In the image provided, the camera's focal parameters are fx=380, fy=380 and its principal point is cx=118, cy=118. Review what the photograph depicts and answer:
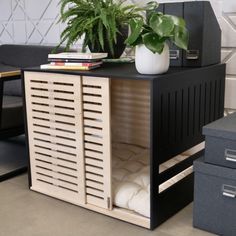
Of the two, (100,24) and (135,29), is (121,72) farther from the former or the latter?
(100,24)

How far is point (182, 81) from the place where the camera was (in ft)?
5.49

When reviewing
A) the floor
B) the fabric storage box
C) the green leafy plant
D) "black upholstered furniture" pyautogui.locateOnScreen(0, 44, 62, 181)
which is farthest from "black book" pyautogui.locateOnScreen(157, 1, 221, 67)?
"black upholstered furniture" pyautogui.locateOnScreen(0, 44, 62, 181)

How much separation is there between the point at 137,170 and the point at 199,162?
1.46 ft

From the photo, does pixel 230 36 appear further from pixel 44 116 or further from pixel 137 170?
pixel 44 116

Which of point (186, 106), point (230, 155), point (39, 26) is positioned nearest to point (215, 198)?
point (230, 155)

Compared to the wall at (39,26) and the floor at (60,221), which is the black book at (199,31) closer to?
the wall at (39,26)

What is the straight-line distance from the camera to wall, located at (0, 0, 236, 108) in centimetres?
203

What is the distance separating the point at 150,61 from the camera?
5.10 ft

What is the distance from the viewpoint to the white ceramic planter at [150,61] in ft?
5.11

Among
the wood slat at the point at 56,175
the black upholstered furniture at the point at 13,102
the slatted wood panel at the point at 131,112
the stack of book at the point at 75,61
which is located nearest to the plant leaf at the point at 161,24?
the stack of book at the point at 75,61

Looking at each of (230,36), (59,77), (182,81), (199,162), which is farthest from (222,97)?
(59,77)

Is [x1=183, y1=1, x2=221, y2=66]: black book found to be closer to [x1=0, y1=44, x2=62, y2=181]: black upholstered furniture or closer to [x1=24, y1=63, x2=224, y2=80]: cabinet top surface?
[x1=24, y1=63, x2=224, y2=80]: cabinet top surface

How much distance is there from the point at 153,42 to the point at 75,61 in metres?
0.46

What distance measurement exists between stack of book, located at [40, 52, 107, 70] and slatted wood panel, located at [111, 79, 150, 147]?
364 millimetres
